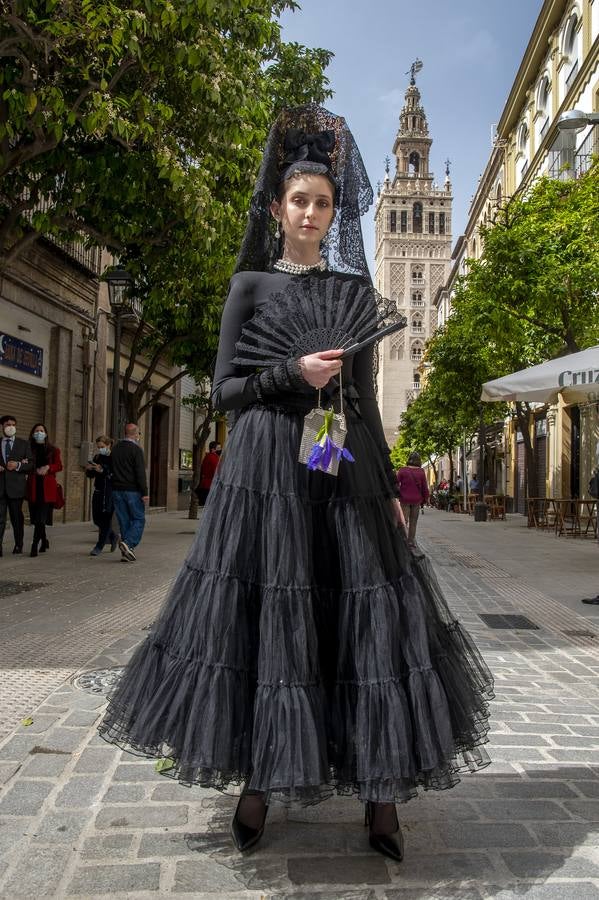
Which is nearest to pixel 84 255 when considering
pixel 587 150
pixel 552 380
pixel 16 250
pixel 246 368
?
pixel 16 250

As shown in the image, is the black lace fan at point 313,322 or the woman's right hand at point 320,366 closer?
the woman's right hand at point 320,366

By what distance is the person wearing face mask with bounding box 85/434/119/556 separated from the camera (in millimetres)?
11461

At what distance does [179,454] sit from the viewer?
100.0 ft

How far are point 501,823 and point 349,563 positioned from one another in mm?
1056

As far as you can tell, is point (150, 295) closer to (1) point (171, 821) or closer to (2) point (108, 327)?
(2) point (108, 327)

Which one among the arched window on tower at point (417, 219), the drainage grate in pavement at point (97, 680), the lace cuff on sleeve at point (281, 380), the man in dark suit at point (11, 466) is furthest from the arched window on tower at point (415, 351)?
the lace cuff on sleeve at point (281, 380)

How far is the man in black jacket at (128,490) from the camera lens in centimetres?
1056

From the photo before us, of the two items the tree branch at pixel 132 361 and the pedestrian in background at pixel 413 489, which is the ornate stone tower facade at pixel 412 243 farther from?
the pedestrian in background at pixel 413 489

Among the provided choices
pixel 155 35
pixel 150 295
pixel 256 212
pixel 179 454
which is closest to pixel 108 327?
pixel 150 295

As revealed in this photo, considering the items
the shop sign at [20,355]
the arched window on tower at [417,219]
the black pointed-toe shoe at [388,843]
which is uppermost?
the arched window on tower at [417,219]

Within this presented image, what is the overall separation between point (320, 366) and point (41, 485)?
9.91 m

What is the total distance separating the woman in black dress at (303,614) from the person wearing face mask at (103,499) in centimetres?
920

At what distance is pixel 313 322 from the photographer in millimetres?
2336

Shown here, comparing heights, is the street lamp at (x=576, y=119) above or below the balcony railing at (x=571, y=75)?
below
